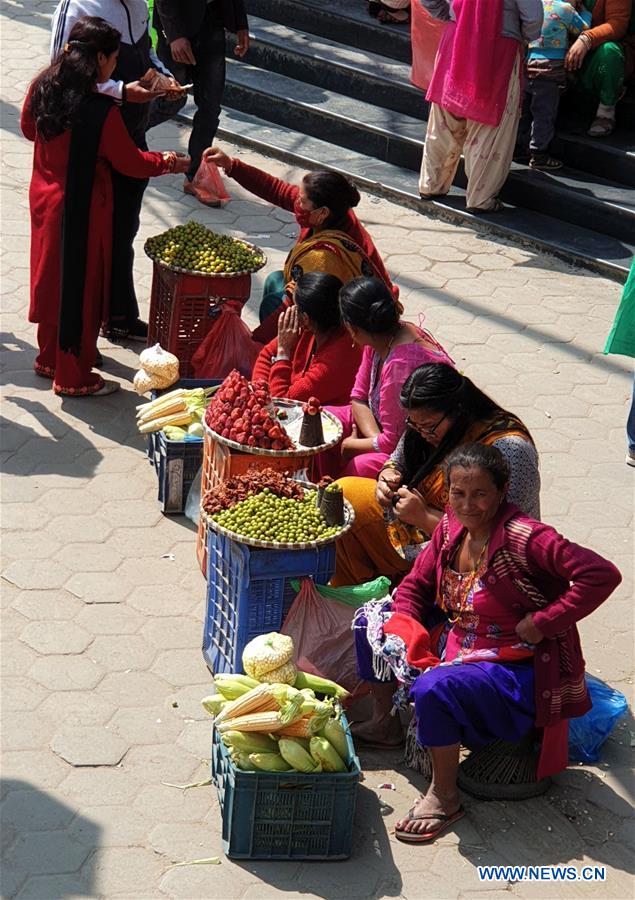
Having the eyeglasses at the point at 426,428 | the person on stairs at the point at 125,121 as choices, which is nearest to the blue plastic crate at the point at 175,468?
the person on stairs at the point at 125,121

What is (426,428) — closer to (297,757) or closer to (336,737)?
(336,737)

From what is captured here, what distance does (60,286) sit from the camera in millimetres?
6527

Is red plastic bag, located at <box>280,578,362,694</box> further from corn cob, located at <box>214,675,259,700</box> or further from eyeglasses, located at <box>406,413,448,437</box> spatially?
eyeglasses, located at <box>406,413,448,437</box>

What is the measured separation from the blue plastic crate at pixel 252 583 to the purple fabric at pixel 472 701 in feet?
2.12

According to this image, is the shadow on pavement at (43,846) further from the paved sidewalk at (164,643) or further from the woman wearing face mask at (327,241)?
the woman wearing face mask at (327,241)

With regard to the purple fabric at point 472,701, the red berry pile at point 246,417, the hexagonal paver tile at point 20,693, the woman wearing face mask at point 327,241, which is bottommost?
the hexagonal paver tile at point 20,693

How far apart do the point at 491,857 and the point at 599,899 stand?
1.15 ft

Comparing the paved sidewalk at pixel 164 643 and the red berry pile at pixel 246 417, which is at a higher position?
the red berry pile at pixel 246 417

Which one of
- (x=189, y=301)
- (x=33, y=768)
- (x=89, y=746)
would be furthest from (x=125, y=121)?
(x=33, y=768)

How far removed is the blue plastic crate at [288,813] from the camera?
3.90 metres

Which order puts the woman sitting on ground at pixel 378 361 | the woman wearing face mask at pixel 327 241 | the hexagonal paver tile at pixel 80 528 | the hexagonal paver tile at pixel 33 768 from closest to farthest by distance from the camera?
the hexagonal paver tile at pixel 33 768 < the woman sitting on ground at pixel 378 361 < the hexagonal paver tile at pixel 80 528 < the woman wearing face mask at pixel 327 241

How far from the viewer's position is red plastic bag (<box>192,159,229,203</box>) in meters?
8.00

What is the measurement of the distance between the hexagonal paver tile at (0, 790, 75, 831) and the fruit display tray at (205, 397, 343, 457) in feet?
4.78

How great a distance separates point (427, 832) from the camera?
4109 mm
